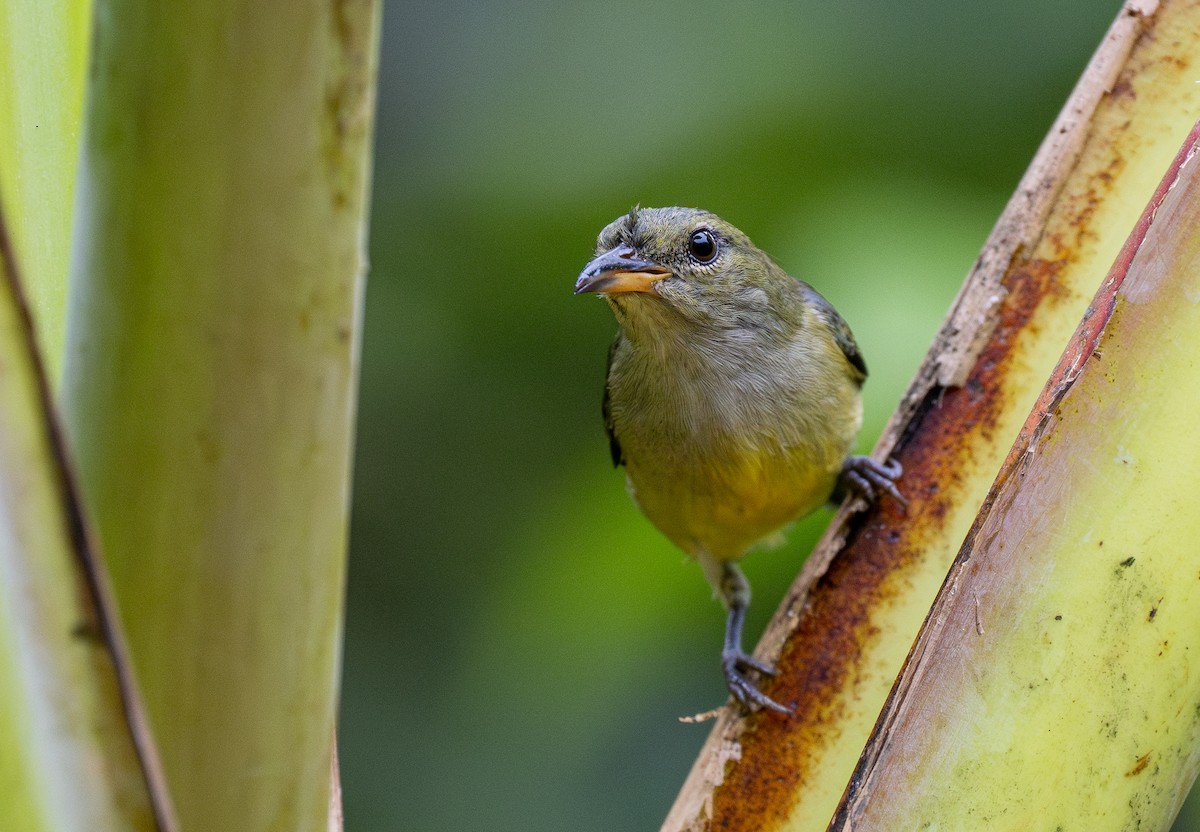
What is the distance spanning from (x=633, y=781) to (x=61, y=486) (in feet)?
10.7

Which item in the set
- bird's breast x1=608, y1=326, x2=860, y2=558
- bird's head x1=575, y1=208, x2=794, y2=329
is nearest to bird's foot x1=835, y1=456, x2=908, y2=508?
bird's breast x1=608, y1=326, x2=860, y2=558

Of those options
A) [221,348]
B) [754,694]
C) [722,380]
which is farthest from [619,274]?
[221,348]

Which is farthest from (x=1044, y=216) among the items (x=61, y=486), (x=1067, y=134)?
(x=61, y=486)

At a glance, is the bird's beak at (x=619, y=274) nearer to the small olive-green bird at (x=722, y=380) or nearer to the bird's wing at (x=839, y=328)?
the small olive-green bird at (x=722, y=380)

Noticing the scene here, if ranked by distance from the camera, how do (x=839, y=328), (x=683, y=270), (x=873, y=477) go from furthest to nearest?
(x=839, y=328) < (x=683, y=270) < (x=873, y=477)

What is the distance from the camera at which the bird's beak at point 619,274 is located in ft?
8.14

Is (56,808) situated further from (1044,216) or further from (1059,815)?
(1044,216)

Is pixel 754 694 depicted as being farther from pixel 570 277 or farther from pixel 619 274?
pixel 570 277

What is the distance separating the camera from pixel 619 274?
101 inches

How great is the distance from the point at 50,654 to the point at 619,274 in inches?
78.0

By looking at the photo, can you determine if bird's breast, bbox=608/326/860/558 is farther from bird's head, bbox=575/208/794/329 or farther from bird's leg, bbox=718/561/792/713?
bird's leg, bbox=718/561/792/713

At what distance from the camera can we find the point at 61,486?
633 millimetres

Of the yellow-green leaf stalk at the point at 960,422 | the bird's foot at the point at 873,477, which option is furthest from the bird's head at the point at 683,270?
the yellow-green leaf stalk at the point at 960,422

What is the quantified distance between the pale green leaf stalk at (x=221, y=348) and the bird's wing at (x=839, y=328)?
2.38 meters
